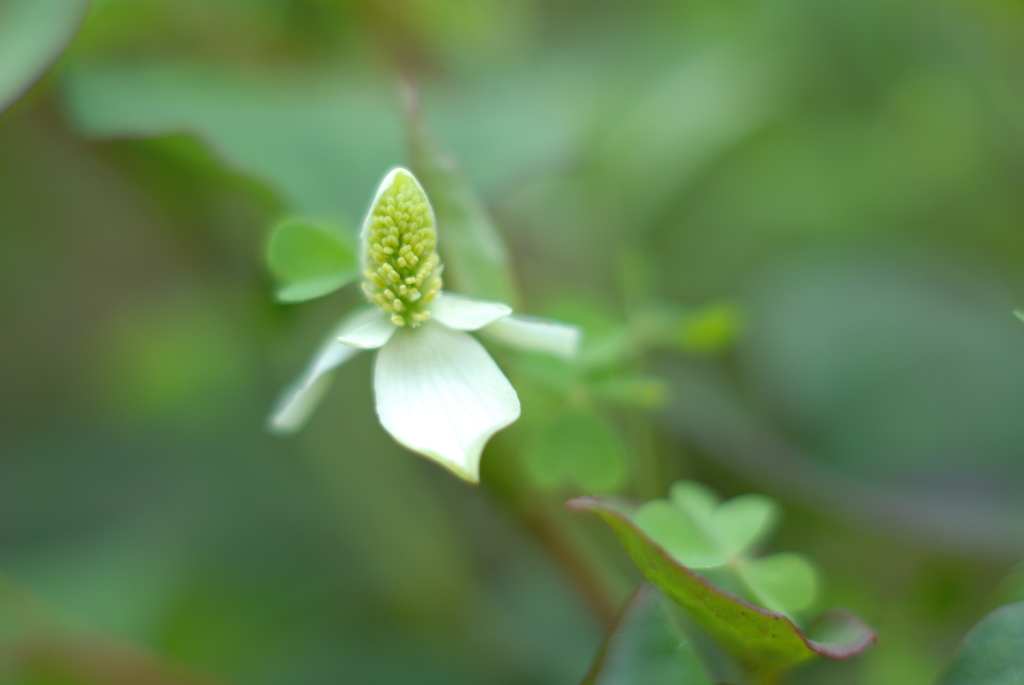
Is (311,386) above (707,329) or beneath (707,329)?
beneath

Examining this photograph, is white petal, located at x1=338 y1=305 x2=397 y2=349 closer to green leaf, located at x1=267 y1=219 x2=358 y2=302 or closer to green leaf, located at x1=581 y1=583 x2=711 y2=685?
green leaf, located at x1=267 y1=219 x2=358 y2=302

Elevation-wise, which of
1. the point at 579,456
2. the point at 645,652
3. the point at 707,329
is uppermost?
the point at 707,329

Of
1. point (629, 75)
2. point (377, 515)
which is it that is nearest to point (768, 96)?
point (629, 75)

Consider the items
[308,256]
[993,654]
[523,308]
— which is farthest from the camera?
[523,308]

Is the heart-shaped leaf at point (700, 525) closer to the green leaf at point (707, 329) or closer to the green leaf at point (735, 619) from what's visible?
the green leaf at point (735, 619)

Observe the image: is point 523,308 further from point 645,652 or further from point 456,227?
point 645,652

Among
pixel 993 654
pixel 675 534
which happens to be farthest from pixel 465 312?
pixel 993 654
